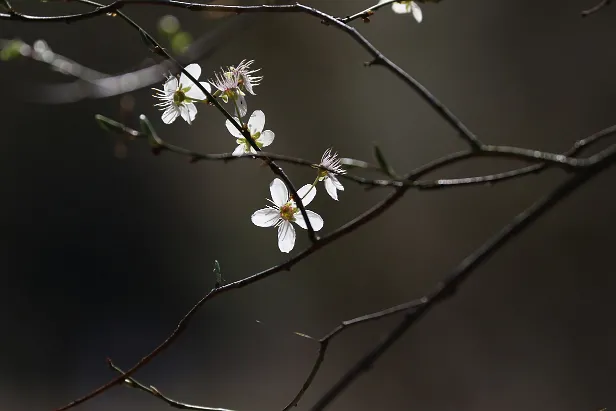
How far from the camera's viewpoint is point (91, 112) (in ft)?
6.64

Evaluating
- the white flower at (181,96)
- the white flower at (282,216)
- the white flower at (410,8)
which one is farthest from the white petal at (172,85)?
the white flower at (410,8)

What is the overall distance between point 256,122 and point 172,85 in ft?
0.29

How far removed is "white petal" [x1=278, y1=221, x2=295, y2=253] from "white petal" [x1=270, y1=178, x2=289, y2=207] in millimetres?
21

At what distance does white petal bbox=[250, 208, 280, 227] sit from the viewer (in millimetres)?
619

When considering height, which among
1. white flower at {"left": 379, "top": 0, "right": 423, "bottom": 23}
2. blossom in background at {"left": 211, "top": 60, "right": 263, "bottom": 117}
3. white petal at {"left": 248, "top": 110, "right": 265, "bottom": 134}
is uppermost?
white flower at {"left": 379, "top": 0, "right": 423, "bottom": 23}

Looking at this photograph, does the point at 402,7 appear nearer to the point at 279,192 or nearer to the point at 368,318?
the point at 279,192

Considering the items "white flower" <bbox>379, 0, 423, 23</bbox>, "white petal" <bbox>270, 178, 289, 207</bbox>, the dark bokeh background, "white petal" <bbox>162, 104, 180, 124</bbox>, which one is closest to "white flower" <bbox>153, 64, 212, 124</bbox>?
"white petal" <bbox>162, 104, 180, 124</bbox>

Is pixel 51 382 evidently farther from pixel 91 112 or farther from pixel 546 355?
pixel 546 355

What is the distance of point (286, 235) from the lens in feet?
2.03

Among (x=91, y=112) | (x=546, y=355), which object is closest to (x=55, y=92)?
(x=91, y=112)

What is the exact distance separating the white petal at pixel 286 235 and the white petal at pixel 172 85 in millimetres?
172

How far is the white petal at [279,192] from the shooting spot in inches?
23.9

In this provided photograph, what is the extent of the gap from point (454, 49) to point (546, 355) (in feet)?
3.11

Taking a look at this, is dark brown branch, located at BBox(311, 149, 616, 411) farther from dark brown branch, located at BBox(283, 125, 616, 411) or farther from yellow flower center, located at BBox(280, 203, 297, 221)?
yellow flower center, located at BBox(280, 203, 297, 221)
